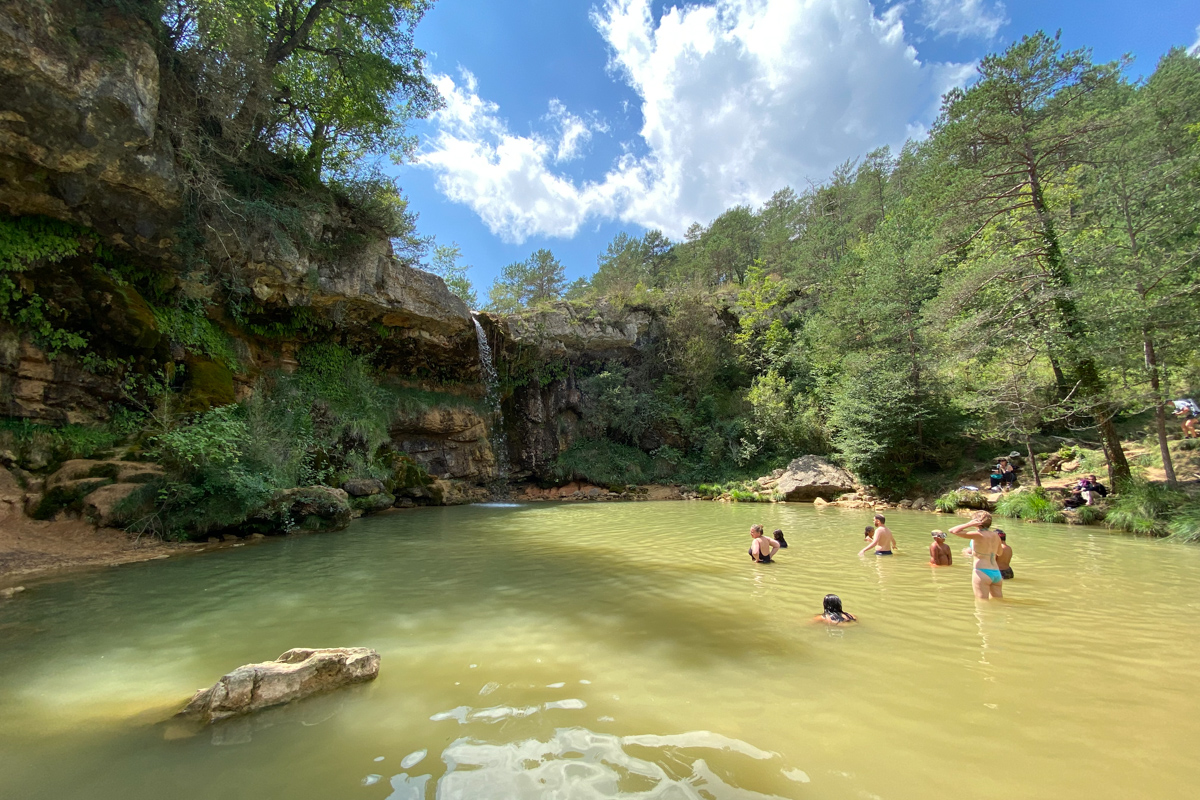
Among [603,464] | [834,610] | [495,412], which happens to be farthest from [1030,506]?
[495,412]

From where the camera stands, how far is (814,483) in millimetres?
17953

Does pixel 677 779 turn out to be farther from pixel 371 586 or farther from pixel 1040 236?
pixel 1040 236

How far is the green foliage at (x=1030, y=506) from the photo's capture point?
38.2 feet

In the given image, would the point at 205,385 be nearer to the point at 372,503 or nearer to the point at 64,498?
the point at 64,498

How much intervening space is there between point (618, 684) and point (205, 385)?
42.8ft

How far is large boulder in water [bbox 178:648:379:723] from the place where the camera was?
9.18 feet

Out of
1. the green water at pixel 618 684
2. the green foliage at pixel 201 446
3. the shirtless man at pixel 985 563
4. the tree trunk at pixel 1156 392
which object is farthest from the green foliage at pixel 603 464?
the shirtless man at pixel 985 563

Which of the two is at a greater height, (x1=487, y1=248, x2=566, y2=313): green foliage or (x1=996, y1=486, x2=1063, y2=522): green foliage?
(x1=487, y1=248, x2=566, y2=313): green foliage

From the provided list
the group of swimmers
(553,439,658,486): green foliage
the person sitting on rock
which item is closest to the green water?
the group of swimmers

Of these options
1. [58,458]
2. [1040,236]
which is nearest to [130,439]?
[58,458]

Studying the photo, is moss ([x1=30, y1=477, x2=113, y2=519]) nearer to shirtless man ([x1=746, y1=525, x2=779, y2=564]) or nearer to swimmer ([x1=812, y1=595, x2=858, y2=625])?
shirtless man ([x1=746, y1=525, x2=779, y2=564])

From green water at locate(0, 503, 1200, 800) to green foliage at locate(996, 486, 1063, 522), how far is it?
5.54 metres

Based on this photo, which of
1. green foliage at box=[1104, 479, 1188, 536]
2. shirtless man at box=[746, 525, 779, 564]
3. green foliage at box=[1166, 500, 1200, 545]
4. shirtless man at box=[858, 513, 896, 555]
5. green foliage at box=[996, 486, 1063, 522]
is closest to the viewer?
shirtless man at box=[746, 525, 779, 564]

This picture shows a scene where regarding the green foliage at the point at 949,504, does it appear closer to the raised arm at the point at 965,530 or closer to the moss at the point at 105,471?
the raised arm at the point at 965,530
